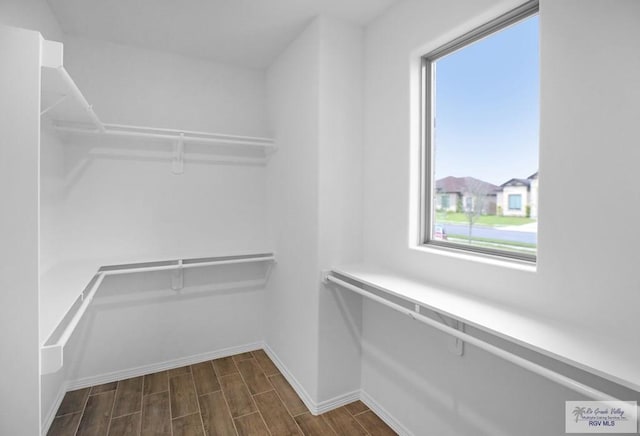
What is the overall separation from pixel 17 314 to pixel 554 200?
1.85m

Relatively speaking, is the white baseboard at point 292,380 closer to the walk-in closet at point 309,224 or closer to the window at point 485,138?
the walk-in closet at point 309,224

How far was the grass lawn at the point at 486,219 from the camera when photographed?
1465 mm

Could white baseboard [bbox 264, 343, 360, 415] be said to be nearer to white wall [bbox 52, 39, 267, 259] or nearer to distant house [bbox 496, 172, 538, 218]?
white wall [bbox 52, 39, 267, 259]

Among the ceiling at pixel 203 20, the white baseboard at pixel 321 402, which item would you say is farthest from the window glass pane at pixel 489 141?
the white baseboard at pixel 321 402

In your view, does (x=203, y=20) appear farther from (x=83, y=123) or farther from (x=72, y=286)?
(x=72, y=286)

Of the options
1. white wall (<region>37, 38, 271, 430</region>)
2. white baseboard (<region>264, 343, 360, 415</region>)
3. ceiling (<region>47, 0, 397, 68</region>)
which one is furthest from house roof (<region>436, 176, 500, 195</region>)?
white wall (<region>37, 38, 271, 430</region>)

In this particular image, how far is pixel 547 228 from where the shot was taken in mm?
1259

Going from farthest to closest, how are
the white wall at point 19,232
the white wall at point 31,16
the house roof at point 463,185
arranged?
the house roof at point 463,185, the white wall at point 31,16, the white wall at point 19,232

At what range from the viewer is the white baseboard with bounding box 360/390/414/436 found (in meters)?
1.91

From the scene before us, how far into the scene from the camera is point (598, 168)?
1.11 m

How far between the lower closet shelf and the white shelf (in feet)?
4.32

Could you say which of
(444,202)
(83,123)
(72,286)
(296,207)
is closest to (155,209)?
(83,123)

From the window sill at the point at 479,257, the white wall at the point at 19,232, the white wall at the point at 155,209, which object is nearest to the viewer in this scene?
the white wall at the point at 19,232

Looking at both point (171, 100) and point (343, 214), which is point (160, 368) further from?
point (171, 100)
